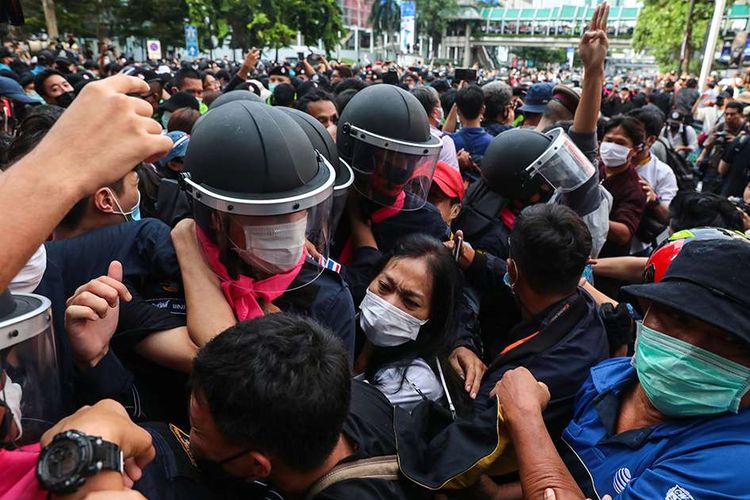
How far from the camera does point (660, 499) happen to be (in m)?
1.37

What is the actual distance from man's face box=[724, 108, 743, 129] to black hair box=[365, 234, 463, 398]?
25.2 ft

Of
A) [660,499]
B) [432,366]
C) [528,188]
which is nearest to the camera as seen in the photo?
[660,499]

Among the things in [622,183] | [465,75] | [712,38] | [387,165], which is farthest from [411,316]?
[712,38]

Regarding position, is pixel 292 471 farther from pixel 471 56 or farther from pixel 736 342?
pixel 471 56

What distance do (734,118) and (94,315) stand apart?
9250 mm

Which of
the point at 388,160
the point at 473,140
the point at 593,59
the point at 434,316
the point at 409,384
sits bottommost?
the point at 409,384

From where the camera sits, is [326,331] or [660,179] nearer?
[326,331]

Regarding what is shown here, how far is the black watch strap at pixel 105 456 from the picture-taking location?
0.92 meters

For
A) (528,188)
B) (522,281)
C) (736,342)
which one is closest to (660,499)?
(736,342)

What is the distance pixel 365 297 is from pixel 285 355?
3.84 ft

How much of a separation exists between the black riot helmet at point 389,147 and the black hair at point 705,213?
1828mm

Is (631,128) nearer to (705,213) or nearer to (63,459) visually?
(705,213)

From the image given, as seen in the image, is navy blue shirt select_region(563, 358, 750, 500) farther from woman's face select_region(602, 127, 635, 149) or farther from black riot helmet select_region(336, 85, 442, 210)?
woman's face select_region(602, 127, 635, 149)

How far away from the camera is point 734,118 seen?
309 inches
